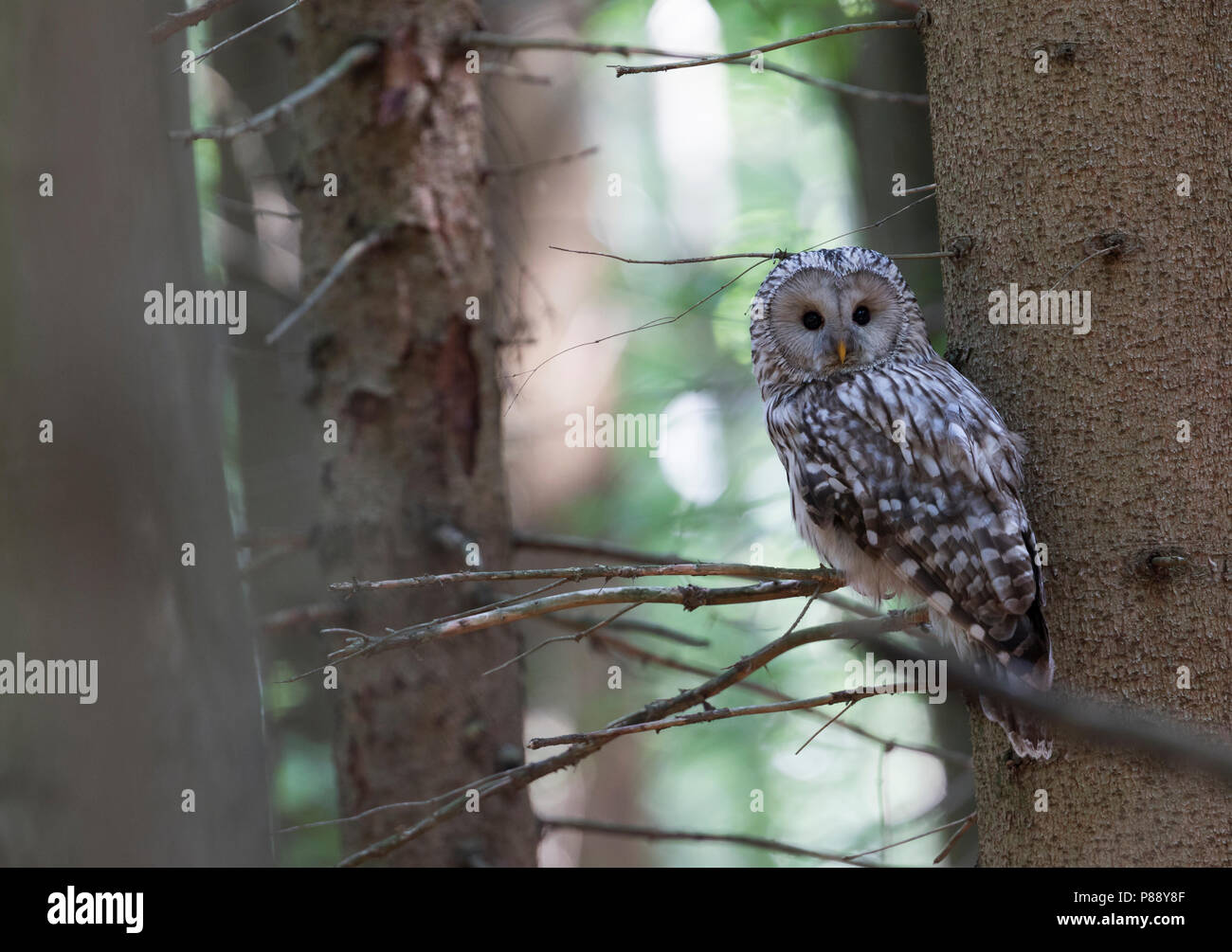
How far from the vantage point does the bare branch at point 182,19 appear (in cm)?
251

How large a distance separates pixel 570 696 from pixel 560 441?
389 centimetres

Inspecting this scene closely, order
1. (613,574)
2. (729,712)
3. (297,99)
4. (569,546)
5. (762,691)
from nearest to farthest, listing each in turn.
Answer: (613,574) → (729,712) → (297,99) → (762,691) → (569,546)

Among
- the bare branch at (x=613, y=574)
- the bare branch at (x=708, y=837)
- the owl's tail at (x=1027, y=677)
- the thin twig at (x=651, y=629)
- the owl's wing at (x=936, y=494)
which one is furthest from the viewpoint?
the thin twig at (x=651, y=629)

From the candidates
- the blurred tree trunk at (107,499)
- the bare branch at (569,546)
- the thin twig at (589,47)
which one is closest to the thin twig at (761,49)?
the thin twig at (589,47)

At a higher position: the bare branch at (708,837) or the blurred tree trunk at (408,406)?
the blurred tree trunk at (408,406)

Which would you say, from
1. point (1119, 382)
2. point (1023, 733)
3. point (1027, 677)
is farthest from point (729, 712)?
point (1119, 382)

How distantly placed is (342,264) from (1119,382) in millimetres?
3012

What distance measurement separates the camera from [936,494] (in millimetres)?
3498

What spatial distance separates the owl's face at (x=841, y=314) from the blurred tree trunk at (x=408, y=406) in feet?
5.00

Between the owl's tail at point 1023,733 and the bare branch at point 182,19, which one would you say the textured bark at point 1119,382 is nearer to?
the owl's tail at point 1023,733

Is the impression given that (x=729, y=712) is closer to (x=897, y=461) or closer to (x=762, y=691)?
A: (x=897, y=461)
